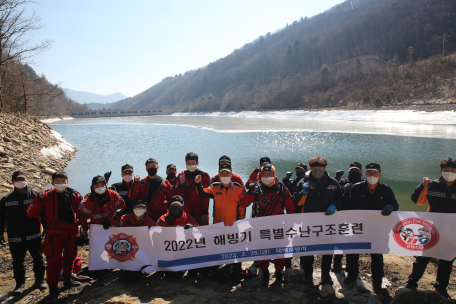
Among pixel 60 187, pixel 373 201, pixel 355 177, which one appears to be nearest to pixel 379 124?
pixel 355 177

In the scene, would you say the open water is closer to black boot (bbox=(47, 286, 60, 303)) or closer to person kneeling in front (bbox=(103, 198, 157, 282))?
person kneeling in front (bbox=(103, 198, 157, 282))

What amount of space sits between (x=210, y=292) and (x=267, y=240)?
107 cm

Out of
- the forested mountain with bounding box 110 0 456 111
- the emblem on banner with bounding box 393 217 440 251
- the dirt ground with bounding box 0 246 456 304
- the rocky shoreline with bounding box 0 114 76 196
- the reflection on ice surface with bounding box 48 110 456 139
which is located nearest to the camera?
the dirt ground with bounding box 0 246 456 304

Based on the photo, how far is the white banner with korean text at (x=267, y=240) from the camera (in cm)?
381

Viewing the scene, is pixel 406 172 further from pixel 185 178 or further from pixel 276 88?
pixel 276 88

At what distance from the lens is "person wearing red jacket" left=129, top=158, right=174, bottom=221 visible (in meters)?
4.66

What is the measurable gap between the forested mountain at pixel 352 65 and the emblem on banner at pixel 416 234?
4174 centimetres

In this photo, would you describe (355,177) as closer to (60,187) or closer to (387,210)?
(387,210)

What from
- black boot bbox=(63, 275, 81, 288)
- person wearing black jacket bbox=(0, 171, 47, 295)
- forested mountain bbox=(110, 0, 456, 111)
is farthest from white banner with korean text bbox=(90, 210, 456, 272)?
forested mountain bbox=(110, 0, 456, 111)

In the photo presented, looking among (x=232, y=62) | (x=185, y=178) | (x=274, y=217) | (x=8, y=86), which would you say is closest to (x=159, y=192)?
(x=185, y=178)

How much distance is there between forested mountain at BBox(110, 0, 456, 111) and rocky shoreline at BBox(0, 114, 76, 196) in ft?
143

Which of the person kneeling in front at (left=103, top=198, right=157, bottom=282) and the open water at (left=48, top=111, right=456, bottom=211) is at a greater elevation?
the person kneeling in front at (left=103, top=198, right=157, bottom=282)

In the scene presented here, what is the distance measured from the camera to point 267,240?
3859 mm

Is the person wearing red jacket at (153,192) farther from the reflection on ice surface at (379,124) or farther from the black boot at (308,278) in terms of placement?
the reflection on ice surface at (379,124)
